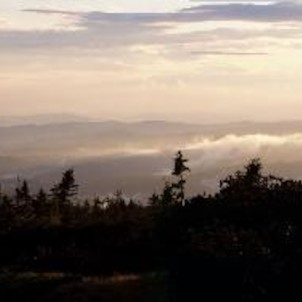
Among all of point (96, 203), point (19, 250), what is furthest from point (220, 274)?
point (96, 203)

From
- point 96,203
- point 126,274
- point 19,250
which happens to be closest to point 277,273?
point 126,274

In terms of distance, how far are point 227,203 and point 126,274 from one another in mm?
4303

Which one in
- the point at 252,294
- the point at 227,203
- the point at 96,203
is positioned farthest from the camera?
the point at 96,203

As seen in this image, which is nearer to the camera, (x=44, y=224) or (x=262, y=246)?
(x=262, y=246)

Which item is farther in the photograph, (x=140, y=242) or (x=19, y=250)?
(x=19, y=250)

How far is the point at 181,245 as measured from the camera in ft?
65.4

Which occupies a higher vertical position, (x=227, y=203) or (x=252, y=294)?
(x=227, y=203)

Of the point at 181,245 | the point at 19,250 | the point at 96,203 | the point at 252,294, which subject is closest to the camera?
the point at 252,294

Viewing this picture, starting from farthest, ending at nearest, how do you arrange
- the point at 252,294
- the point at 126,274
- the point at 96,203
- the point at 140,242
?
the point at 96,203 → the point at 140,242 → the point at 126,274 → the point at 252,294

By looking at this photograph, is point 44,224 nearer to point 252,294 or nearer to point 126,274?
point 126,274

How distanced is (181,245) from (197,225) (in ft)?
3.64

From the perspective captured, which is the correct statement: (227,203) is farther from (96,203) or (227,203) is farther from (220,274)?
(96,203)

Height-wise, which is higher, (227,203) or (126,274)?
(227,203)

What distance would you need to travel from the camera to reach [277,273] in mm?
18734
